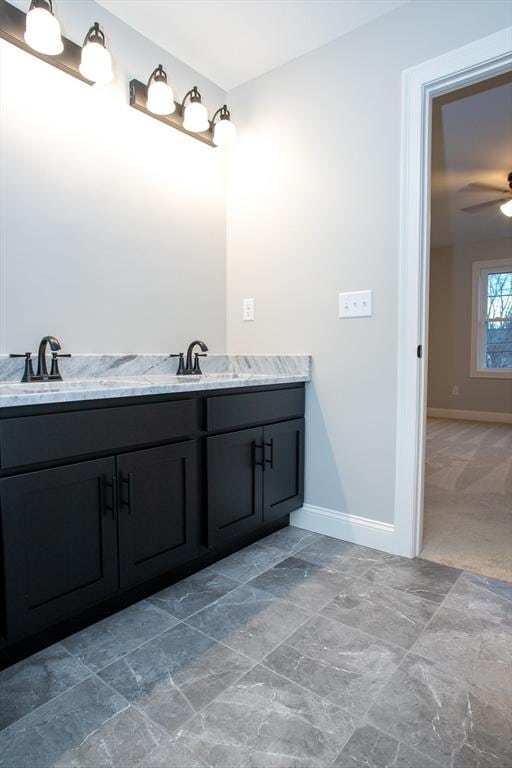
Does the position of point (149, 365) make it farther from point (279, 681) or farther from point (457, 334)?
point (457, 334)

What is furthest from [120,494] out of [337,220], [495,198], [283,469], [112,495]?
[495,198]

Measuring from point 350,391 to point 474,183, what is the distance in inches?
118

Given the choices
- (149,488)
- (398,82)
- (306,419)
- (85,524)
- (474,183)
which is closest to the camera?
(85,524)

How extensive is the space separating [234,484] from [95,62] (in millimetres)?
1748

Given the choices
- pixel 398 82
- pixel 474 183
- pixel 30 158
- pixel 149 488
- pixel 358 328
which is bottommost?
pixel 149 488

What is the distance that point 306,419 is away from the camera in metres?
2.30

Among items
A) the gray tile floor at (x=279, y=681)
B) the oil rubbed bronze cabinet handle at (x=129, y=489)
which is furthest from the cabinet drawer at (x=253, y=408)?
the gray tile floor at (x=279, y=681)

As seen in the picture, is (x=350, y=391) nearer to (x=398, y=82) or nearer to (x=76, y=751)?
(x=398, y=82)

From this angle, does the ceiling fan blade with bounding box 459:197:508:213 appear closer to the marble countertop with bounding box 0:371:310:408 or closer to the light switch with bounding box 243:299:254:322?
the light switch with bounding box 243:299:254:322

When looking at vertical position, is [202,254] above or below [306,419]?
above

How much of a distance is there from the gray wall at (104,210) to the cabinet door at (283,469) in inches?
27.7

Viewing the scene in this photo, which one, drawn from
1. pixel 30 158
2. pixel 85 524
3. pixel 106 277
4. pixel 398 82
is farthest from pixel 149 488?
pixel 398 82

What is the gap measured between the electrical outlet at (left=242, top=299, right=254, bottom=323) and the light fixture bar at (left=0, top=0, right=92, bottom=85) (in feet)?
4.08

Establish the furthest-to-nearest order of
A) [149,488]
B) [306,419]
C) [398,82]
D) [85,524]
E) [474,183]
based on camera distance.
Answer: [474,183]
[306,419]
[398,82]
[149,488]
[85,524]
